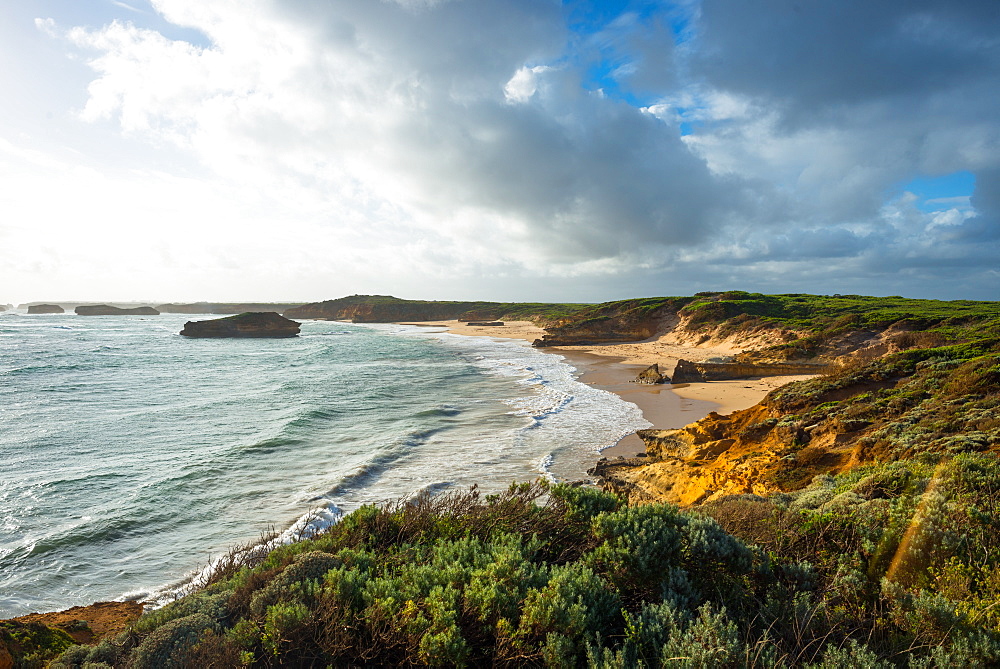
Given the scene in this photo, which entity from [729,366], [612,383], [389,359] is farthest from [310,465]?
[389,359]

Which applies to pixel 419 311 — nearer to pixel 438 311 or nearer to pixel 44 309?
pixel 438 311

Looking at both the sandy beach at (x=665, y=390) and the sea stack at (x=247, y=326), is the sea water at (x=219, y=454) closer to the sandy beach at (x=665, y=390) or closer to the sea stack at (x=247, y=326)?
the sandy beach at (x=665, y=390)

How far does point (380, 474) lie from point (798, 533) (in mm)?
9711

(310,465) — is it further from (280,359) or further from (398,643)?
(280,359)

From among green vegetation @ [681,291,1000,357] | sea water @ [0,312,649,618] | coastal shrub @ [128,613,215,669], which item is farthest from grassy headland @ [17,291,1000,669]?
green vegetation @ [681,291,1000,357]

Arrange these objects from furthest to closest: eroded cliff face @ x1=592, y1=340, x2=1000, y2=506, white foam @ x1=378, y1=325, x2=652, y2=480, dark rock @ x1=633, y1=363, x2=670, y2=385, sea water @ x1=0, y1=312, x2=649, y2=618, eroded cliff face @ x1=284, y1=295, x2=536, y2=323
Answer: eroded cliff face @ x1=284, y1=295, x2=536, y2=323, dark rock @ x1=633, y1=363, x2=670, y2=385, white foam @ x1=378, y1=325, x2=652, y2=480, sea water @ x1=0, y1=312, x2=649, y2=618, eroded cliff face @ x1=592, y1=340, x2=1000, y2=506

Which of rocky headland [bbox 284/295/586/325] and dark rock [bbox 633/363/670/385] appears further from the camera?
rocky headland [bbox 284/295/586/325]

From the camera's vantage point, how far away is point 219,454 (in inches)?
511

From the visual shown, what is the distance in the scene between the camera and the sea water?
791 cm

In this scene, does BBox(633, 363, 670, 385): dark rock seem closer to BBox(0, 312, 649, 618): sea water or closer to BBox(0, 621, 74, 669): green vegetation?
BBox(0, 312, 649, 618): sea water

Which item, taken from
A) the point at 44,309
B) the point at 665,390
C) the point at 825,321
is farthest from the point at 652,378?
the point at 44,309

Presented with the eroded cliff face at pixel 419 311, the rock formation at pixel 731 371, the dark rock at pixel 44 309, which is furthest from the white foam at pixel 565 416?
the dark rock at pixel 44 309

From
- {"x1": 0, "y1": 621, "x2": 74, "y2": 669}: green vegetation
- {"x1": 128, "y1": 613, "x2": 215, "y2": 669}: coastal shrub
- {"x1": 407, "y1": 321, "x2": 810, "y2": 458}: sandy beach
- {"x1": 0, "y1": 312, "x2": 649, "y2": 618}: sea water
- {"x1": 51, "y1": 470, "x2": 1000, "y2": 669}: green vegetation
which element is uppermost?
{"x1": 51, "y1": 470, "x2": 1000, "y2": 669}: green vegetation

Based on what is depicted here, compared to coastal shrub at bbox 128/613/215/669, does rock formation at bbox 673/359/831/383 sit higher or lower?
lower
